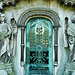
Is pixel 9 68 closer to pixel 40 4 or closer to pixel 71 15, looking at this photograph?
pixel 40 4

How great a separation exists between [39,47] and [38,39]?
0.38m

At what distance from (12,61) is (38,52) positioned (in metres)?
1.25

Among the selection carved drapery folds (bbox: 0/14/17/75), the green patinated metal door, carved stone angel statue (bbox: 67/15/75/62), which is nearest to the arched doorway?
the green patinated metal door

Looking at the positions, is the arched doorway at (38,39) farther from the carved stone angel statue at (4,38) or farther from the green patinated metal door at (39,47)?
the carved stone angel statue at (4,38)

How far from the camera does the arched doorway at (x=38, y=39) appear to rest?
6.22 meters

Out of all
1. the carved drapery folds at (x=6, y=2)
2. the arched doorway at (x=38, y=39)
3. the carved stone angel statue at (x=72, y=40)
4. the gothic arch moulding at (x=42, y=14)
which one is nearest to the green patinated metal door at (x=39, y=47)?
the arched doorway at (x=38, y=39)

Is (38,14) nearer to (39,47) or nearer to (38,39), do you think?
(38,39)

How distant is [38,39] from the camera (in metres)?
6.42

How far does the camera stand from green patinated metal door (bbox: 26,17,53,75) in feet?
20.7

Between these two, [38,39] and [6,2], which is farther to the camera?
[38,39]

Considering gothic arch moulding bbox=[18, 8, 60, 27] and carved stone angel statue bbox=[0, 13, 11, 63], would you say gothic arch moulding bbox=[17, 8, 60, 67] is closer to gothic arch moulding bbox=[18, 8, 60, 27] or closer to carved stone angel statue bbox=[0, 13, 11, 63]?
gothic arch moulding bbox=[18, 8, 60, 27]

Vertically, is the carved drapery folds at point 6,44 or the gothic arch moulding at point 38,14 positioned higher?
the gothic arch moulding at point 38,14

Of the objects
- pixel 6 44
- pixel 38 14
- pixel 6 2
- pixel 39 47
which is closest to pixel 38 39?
pixel 39 47

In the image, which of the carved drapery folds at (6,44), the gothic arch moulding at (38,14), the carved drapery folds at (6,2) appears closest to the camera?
the carved drapery folds at (6,44)
